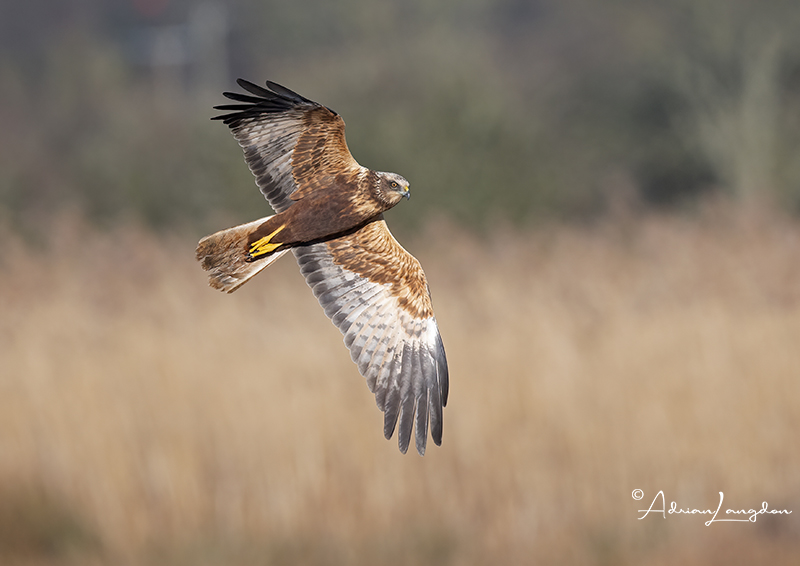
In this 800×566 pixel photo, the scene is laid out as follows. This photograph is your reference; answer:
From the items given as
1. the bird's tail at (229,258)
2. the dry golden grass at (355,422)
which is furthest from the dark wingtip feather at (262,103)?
the dry golden grass at (355,422)

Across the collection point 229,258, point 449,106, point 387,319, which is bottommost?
point 387,319

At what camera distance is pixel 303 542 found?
8000 millimetres

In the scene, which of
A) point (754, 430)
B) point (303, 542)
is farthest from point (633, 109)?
point (303, 542)

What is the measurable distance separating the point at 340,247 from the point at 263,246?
50cm

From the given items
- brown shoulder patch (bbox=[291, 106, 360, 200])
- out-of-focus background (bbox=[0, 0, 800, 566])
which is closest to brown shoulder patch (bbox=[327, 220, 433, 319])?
brown shoulder patch (bbox=[291, 106, 360, 200])

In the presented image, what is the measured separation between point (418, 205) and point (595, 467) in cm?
388

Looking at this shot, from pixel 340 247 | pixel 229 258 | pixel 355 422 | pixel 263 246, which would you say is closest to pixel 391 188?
pixel 263 246

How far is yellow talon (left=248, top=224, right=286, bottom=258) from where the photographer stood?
2.00 metres

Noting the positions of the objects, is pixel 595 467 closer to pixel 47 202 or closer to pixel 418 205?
pixel 418 205

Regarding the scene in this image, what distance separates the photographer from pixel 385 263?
2549 mm

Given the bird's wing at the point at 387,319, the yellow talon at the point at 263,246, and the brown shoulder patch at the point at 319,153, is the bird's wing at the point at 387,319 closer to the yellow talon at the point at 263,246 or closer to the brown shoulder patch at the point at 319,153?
the brown shoulder patch at the point at 319,153

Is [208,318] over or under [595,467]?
over

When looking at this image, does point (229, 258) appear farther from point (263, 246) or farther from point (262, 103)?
point (262, 103)

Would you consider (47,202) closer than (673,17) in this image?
Yes
